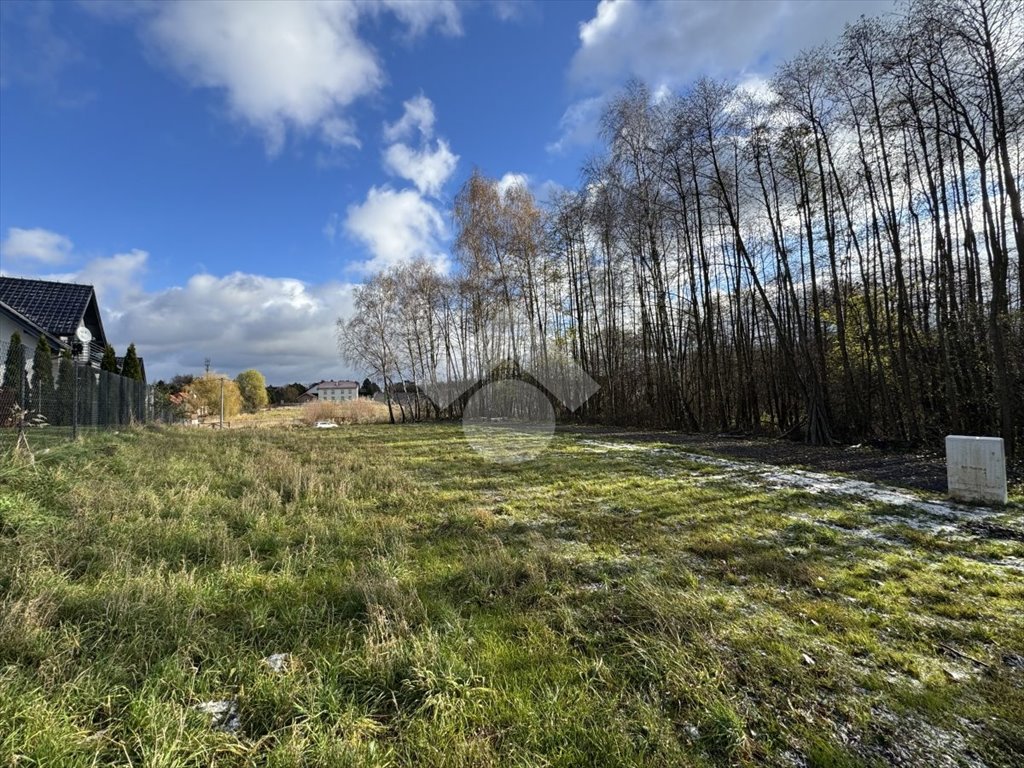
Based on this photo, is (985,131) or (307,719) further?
(985,131)

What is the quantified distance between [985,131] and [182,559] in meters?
12.9

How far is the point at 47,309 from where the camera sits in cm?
1903

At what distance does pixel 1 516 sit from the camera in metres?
3.75

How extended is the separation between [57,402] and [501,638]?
12.1 metres

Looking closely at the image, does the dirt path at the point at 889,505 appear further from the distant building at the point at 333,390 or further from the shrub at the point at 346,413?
the distant building at the point at 333,390

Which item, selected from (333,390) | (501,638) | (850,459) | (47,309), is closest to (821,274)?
(850,459)

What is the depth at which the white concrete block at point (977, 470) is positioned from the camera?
5203 mm

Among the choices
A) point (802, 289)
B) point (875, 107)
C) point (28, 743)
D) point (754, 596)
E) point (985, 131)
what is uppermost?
point (875, 107)

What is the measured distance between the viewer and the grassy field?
66.7 inches

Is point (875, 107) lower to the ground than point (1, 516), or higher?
higher

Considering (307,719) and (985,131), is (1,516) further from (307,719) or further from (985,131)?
(985,131)

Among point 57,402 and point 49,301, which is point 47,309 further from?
point 57,402

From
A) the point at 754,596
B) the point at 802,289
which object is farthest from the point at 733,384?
the point at 754,596

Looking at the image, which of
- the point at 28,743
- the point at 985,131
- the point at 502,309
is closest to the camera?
the point at 28,743
